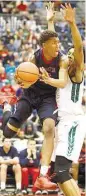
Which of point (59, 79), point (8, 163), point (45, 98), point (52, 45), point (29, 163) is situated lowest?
point (29, 163)

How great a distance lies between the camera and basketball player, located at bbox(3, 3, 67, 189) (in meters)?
7.31

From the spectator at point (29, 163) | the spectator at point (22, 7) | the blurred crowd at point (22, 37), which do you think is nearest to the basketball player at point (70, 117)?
the spectator at point (29, 163)

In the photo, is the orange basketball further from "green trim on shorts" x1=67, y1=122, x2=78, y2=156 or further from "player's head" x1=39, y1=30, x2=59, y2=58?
"green trim on shorts" x1=67, y1=122, x2=78, y2=156

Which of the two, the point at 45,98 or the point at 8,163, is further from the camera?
the point at 8,163

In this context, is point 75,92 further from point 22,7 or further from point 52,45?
point 22,7

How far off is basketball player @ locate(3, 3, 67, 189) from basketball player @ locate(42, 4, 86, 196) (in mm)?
125

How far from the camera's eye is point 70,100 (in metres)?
7.37

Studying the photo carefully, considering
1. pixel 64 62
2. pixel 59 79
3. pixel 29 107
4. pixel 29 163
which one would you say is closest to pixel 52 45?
pixel 64 62

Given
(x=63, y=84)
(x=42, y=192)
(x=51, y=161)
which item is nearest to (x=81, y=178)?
(x=42, y=192)

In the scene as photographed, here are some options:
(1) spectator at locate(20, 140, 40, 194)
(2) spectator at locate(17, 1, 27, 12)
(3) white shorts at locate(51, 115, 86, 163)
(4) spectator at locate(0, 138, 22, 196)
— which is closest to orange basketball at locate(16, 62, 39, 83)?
(3) white shorts at locate(51, 115, 86, 163)

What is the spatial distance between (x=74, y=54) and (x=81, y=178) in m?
6.24

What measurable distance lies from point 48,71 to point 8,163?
4.98 m

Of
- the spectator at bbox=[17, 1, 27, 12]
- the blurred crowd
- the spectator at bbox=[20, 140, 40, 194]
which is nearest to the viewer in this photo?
the spectator at bbox=[20, 140, 40, 194]

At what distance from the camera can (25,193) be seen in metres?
12.0
